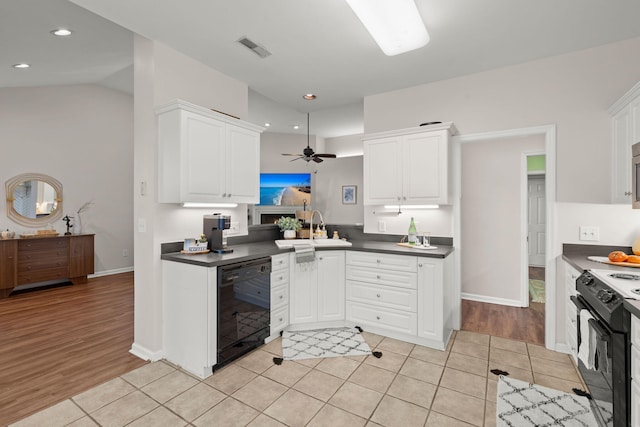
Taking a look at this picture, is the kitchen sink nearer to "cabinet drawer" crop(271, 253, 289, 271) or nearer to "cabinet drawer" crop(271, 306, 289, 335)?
"cabinet drawer" crop(271, 253, 289, 271)

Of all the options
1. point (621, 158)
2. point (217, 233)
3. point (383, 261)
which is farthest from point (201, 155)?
point (621, 158)

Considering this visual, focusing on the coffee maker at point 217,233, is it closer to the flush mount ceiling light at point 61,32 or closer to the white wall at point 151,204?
the white wall at point 151,204

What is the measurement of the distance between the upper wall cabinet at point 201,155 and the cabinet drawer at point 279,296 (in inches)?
39.1

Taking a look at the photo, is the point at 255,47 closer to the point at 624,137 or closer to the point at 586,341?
the point at 624,137

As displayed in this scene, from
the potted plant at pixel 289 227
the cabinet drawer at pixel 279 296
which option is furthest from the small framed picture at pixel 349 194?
the cabinet drawer at pixel 279 296

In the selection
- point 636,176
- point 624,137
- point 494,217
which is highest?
point 624,137

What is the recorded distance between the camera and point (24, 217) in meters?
5.04

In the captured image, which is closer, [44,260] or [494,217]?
[494,217]

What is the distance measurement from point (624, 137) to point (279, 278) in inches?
126

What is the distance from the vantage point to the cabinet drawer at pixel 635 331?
134 centimetres

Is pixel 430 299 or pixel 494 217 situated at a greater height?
pixel 494 217

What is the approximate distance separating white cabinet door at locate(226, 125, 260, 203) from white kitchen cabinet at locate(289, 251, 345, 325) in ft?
2.71

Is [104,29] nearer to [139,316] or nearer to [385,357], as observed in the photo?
[139,316]

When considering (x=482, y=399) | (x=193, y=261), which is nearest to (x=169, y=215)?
(x=193, y=261)
